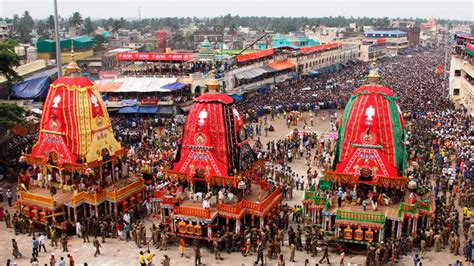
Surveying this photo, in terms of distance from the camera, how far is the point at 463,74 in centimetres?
5147

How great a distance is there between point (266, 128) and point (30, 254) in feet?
79.0

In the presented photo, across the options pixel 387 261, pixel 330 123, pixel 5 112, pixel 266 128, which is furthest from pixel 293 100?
pixel 387 261

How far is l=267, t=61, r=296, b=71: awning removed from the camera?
211 ft

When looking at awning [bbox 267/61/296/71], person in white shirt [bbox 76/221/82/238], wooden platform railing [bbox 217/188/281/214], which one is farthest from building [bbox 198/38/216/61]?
wooden platform railing [bbox 217/188/281/214]

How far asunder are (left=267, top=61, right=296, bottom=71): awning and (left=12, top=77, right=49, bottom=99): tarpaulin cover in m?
29.7

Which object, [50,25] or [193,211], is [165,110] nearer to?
[193,211]

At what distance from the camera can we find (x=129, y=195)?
2353cm

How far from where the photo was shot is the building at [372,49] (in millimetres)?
99131

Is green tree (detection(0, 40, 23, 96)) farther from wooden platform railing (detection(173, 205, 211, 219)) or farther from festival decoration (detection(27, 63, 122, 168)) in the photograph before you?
wooden platform railing (detection(173, 205, 211, 219))

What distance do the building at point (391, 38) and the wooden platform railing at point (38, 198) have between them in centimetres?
10664

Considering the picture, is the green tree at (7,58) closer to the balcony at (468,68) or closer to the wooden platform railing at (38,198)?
the wooden platform railing at (38,198)

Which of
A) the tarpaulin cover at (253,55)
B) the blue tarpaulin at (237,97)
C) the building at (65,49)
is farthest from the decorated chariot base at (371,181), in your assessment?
the building at (65,49)

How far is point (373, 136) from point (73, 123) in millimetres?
13029

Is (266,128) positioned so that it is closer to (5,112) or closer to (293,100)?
(293,100)
